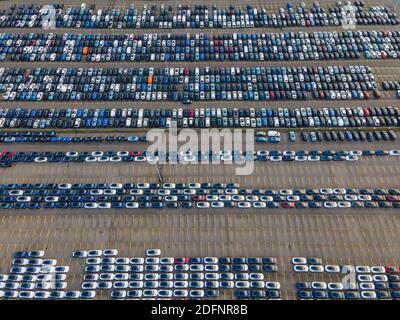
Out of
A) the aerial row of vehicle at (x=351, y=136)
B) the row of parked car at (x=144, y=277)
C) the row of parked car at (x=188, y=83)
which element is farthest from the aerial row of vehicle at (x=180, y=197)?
the row of parked car at (x=188, y=83)

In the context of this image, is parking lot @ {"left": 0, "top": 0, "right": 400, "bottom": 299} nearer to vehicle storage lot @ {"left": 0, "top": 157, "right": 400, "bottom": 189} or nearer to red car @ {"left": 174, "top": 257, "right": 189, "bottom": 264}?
vehicle storage lot @ {"left": 0, "top": 157, "right": 400, "bottom": 189}

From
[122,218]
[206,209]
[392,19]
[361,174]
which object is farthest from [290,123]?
[392,19]

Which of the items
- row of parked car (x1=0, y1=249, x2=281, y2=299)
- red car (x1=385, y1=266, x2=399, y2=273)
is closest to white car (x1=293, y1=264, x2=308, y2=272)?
row of parked car (x1=0, y1=249, x2=281, y2=299)

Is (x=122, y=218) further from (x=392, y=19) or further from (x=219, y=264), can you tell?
(x=392, y=19)

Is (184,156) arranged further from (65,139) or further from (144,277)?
(65,139)

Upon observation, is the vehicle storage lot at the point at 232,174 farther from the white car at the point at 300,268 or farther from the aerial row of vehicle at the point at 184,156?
the white car at the point at 300,268

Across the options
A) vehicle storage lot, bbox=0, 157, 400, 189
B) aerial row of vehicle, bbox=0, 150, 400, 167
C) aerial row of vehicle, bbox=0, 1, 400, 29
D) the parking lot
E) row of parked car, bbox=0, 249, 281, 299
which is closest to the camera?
row of parked car, bbox=0, 249, 281, 299

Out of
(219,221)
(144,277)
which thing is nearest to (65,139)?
(144,277)
